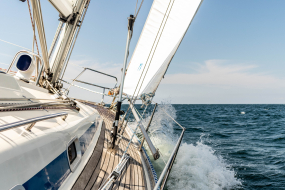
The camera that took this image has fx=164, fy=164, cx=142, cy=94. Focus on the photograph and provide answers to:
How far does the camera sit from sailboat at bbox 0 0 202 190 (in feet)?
4.34

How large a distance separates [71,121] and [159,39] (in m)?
2.37


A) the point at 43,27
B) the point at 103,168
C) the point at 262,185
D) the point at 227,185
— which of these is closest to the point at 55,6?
the point at 43,27

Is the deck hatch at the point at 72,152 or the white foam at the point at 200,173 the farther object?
the white foam at the point at 200,173

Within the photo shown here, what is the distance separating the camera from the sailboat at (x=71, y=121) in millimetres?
1324

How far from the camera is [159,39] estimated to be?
3.47m

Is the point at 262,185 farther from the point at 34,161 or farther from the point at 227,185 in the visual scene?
the point at 34,161

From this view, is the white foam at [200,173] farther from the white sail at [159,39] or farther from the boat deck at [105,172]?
the white sail at [159,39]

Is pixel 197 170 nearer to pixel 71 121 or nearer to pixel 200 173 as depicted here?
pixel 200 173

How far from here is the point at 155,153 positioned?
2299 millimetres

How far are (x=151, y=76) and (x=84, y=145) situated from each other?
185cm

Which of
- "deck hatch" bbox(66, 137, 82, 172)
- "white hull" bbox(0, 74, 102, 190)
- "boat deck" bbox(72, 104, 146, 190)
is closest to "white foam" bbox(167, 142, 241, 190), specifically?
"boat deck" bbox(72, 104, 146, 190)

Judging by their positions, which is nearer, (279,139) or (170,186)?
(170,186)

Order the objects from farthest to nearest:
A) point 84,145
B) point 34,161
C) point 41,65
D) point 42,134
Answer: point 41,65 < point 84,145 < point 42,134 < point 34,161

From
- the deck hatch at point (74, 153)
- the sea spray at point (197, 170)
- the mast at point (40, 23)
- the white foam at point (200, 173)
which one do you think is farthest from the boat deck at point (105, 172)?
the mast at point (40, 23)
